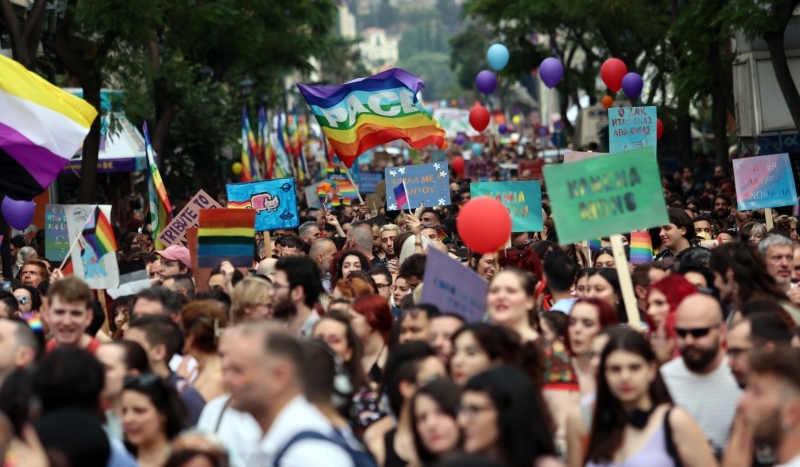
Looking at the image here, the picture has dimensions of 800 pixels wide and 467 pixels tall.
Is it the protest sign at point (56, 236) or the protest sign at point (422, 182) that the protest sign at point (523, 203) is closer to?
the protest sign at point (422, 182)

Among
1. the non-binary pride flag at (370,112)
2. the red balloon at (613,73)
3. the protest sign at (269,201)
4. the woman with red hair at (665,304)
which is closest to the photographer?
the woman with red hair at (665,304)

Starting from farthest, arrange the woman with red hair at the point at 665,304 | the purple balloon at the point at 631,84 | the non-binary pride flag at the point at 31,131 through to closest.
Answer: the purple balloon at the point at 631,84, the non-binary pride flag at the point at 31,131, the woman with red hair at the point at 665,304

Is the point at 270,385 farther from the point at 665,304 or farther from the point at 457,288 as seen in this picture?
the point at 665,304

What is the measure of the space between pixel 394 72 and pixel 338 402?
10.5 metres

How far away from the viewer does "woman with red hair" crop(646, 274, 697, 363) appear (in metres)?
6.86

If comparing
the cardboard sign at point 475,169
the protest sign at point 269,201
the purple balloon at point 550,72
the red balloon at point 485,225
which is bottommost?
the red balloon at point 485,225

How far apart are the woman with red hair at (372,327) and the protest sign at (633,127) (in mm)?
7576

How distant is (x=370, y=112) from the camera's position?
52.9ft

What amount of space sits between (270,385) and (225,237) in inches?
213

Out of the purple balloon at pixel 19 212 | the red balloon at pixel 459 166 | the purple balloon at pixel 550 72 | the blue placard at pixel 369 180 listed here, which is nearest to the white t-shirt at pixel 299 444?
the purple balloon at pixel 19 212

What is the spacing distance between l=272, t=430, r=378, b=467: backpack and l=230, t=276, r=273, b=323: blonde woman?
2890 millimetres

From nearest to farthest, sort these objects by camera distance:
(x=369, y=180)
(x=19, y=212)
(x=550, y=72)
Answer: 1. (x=19, y=212)
2. (x=550, y=72)
3. (x=369, y=180)

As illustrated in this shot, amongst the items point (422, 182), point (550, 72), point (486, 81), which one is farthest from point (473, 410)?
point (486, 81)

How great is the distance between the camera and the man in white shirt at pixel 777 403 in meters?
4.77
